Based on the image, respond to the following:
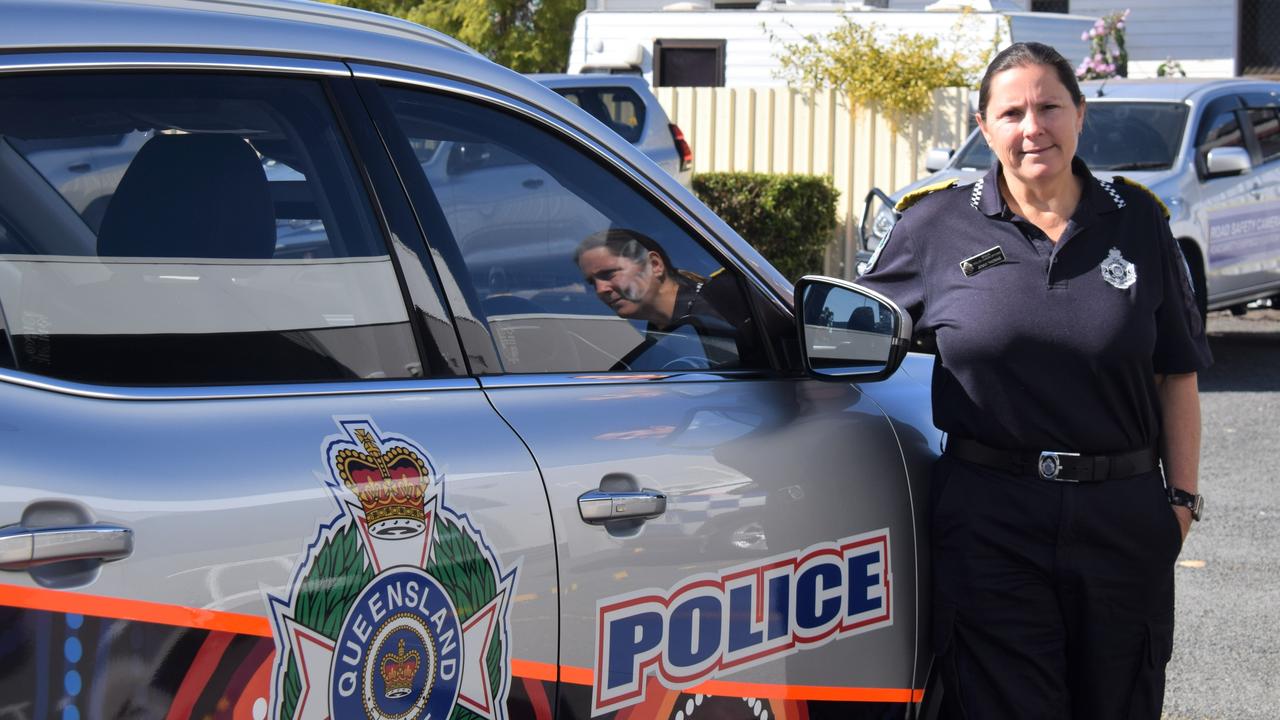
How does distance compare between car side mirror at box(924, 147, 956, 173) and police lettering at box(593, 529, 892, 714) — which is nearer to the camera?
police lettering at box(593, 529, 892, 714)

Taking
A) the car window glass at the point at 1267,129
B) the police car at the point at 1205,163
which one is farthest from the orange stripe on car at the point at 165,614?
the car window glass at the point at 1267,129

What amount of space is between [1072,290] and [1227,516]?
14.4 feet

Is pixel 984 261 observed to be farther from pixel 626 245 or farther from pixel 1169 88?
pixel 1169 88

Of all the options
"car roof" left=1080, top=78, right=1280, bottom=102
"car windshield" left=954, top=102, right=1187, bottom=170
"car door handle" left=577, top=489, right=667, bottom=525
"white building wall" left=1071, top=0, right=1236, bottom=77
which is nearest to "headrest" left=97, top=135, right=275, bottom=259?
"car door handle" left=577, top=489, right=667, bottom=525

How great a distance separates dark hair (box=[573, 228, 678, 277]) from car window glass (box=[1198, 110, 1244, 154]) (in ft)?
27.8

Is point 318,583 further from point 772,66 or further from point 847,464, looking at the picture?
point 772,66

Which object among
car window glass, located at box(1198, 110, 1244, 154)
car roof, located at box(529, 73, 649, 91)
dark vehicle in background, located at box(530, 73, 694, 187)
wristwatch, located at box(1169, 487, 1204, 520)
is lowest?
wristwatch, located at box(1169, 487, 1204, 520)

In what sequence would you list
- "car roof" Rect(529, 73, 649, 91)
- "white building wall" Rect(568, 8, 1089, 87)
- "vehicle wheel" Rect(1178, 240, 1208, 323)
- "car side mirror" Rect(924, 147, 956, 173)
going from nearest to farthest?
"vehicle wheel" Rect(1178, 240, 1208, 323) → "car side mirror" Rect(924, 147, 956, 173) → "car roof" Rect(529, 73, 649, 91) → "white building wall" Rect(568, 8, 1089, 87)

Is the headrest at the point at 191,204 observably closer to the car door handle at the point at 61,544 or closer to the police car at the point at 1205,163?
the car door handle at the point at 61,544

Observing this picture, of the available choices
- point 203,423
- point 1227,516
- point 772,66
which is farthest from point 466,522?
point 772,66

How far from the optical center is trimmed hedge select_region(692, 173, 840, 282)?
44.2 ft

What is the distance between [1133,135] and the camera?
33.4 feet

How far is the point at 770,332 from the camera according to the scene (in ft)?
8.67

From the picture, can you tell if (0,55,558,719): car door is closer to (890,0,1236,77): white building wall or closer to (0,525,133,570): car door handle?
(0,525,133,570): car door handle
